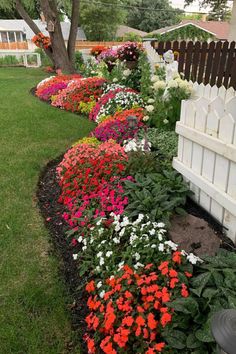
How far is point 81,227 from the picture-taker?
3.19 m

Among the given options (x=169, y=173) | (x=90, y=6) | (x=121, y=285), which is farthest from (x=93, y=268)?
(x=90, y=6)

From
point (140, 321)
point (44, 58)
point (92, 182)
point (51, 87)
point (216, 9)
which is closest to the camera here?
point (140, 321)

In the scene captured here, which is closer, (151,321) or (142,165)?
(151,321)

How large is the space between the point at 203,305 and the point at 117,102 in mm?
5162

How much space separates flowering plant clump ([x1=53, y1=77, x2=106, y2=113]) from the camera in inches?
322

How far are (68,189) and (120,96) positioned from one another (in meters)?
3.47

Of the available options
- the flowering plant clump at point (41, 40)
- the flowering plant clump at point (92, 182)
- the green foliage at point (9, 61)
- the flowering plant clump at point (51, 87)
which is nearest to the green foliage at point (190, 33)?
the green foliage at point (9, 61)

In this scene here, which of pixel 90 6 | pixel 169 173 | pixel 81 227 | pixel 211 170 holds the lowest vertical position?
pixel 81 227

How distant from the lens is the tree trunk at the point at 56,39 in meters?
13.0

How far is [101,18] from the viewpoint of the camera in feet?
131

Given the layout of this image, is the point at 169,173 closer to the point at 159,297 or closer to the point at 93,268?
the point at 93,268

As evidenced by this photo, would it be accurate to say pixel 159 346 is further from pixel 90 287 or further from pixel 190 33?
pixel 190 33

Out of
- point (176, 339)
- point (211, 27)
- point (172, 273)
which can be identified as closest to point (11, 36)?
point (211, 27)

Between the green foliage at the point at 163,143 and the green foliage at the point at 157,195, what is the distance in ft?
1.40
